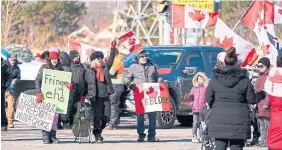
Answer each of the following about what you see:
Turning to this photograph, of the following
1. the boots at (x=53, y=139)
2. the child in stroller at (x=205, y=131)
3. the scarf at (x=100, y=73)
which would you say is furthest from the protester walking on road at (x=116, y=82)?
the child in stroller at (x=205, y=131)

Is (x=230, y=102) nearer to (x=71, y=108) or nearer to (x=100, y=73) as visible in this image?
(x=100, y=73)

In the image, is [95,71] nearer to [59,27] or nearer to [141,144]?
[141,144]

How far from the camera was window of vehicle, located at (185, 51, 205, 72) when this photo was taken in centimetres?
2555

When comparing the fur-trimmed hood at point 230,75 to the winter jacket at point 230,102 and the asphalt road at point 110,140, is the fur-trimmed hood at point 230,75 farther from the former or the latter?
the asphalt road at point 110,140

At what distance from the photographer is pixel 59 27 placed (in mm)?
104188

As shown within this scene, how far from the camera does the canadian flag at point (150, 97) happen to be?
68.7 ft

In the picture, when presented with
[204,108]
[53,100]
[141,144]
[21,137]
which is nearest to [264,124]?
[204,108]

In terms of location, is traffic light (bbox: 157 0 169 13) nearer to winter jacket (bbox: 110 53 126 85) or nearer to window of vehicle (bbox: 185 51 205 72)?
window of vehicle (bbox: 185 51 205 72)

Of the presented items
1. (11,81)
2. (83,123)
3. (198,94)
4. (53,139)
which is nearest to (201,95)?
(198,94)

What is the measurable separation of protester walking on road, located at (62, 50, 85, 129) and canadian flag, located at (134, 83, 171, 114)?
44.0 inches

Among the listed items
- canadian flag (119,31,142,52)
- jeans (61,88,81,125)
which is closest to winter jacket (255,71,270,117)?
jeans (61,88,81,125)

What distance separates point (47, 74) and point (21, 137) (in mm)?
2488

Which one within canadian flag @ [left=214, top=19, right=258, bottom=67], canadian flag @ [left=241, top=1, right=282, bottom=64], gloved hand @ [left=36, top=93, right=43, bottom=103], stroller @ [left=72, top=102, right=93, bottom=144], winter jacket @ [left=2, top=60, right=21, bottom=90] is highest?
canadian flag @ [left=241, top=1, right=282, bottom=64]

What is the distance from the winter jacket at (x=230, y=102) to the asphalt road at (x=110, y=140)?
4875 millimetres
